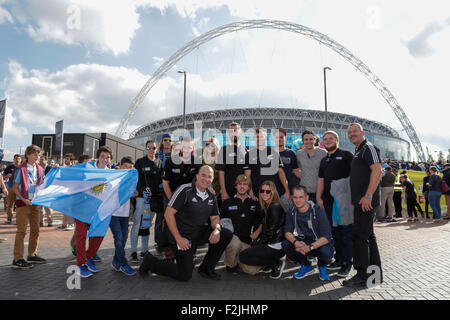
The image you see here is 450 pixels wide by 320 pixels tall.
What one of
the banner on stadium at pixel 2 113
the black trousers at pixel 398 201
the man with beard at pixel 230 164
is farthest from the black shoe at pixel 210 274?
the banner on stadium at pixel 2 113

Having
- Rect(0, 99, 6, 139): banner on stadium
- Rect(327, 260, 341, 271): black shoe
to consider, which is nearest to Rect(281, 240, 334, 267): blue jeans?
Rect(327, 260, 341, 271): black shoe

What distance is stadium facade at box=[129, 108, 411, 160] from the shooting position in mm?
58125

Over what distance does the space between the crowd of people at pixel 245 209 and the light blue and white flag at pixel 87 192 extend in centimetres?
18

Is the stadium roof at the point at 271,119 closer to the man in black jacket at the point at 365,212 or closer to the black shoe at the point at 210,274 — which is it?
the man in black jacket at the point at 365,212

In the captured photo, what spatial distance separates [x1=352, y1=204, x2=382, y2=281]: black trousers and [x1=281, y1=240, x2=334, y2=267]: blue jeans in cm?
37

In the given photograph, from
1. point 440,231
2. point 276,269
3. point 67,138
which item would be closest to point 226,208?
point 276,269

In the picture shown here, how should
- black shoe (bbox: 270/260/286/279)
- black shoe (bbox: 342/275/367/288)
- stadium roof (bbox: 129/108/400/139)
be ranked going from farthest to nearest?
stadium roof (bbox: 129/108/400/139) < black shoe (bbox: 270/260/286/279) < black shoe (bbox: 342/275/367/288)

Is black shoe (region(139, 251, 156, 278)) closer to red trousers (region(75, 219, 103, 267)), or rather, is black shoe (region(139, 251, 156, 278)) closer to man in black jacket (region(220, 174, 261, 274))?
red trousers (region(75, 219, 103, 267))

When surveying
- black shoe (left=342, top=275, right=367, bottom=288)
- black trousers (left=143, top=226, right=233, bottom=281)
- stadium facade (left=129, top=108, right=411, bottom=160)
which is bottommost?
black shoe (left=342, top=275, right=367, bottom=288)

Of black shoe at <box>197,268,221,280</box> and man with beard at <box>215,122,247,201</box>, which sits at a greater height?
man with beard at <box>215,122,247,201</box>

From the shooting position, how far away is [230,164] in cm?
545

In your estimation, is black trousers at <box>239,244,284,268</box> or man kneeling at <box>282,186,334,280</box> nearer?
man kneeling at <box>282,186,334,280</box>

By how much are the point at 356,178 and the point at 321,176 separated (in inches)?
29.9
